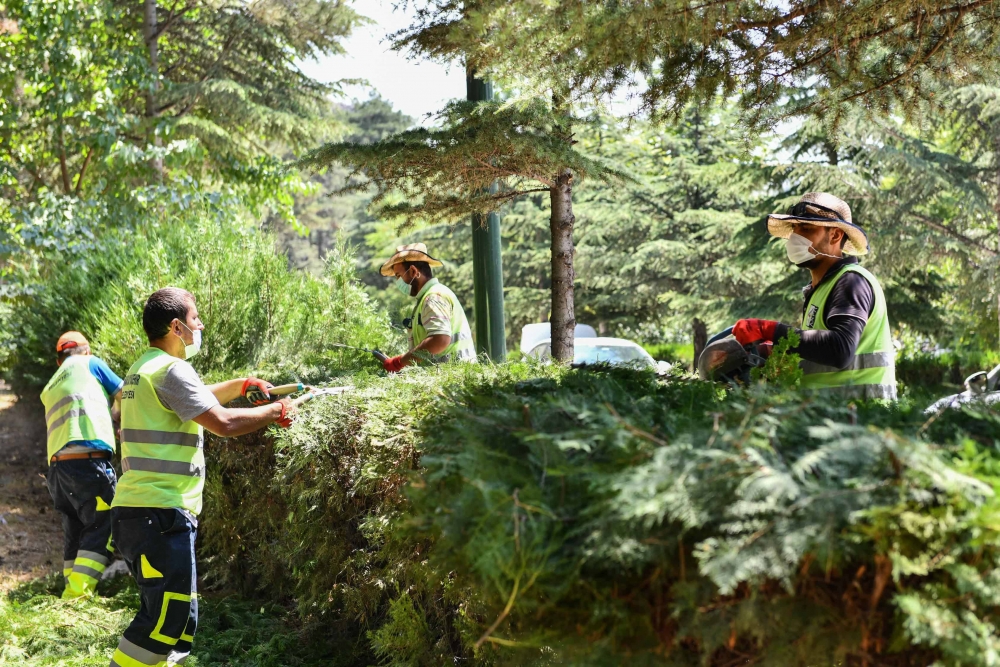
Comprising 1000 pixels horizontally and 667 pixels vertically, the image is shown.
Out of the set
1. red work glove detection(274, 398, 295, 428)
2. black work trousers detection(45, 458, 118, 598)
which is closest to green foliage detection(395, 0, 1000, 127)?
red work glove detection(274, 398, 295, 428)

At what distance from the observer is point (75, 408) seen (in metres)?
6.29

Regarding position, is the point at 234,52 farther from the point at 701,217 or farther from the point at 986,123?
the point at 986,123

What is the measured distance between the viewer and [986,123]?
15.1 m

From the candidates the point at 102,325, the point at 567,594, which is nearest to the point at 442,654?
the point at 567,594

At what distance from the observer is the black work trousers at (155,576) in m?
4.04

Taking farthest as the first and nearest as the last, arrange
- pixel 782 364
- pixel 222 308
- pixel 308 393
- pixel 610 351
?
pixel 610 351, pixel 222 308, pixel 308 393, pixel 782 364

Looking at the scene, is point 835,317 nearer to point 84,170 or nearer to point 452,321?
point 452,321

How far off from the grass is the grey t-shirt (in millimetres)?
1477

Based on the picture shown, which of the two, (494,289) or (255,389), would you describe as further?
(494,289)

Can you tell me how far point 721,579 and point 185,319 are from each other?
3376 mm

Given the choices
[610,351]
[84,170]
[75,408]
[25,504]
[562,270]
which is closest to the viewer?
[75,408]

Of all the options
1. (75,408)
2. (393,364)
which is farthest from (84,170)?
(393,364)

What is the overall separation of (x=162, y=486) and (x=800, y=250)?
3.30m

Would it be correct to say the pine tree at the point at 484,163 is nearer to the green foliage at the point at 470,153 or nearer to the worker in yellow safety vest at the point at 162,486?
the green foliage at the point at 470,153
